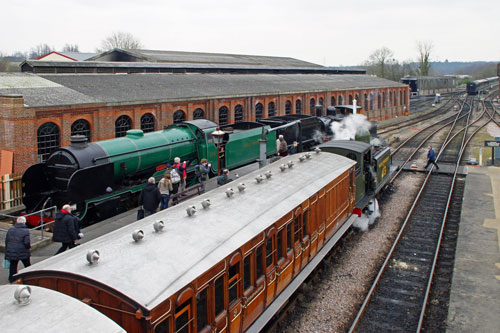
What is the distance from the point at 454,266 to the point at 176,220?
8495mm

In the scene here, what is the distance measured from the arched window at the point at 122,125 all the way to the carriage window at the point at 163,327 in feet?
53.9

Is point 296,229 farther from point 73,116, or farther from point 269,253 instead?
point 73,116

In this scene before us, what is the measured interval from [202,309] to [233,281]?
0.96 meters

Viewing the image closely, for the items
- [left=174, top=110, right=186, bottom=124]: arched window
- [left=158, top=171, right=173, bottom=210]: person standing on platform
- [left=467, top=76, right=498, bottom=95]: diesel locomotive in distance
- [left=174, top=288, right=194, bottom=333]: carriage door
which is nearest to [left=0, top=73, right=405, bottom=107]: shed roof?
[left=174, top=110, right=186, bottom=124]: arched window

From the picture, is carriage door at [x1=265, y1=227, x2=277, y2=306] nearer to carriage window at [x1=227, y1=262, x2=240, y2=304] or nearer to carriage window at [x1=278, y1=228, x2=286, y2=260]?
carriage window at [x1=278, y1=228, x2=286, y2=260]

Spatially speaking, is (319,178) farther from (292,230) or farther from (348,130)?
(348,130)

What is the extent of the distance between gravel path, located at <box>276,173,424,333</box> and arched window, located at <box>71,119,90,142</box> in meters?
11.7

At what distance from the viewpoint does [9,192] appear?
1508 centimetres

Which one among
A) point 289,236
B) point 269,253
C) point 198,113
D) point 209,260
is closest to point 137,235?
point 209,260

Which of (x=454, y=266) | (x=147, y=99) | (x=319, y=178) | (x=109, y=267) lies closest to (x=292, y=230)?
(x=319, y=178)

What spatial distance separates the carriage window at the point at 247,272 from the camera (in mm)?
7407

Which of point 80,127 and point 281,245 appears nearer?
→ point 281,245

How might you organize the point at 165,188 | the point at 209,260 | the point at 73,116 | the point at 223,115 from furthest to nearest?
the point at 223,115, the point at 73,116, the point at 165,188, the point at 209,260

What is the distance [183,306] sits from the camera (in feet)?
18.5
